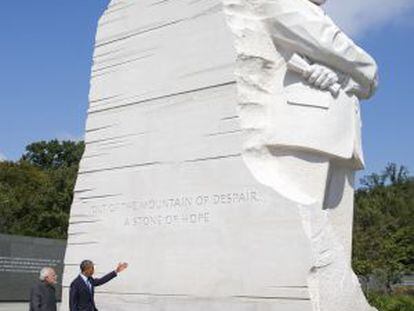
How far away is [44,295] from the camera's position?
6617mm

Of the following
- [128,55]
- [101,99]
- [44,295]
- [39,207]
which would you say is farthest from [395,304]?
[39,207]

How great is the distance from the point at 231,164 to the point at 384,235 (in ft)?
Answer: 74.4

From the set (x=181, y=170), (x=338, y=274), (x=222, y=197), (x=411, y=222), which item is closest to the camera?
(x=338, y=274)

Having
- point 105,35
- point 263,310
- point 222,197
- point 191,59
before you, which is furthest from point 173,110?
point 263,310

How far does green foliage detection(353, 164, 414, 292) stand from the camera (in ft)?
83.5

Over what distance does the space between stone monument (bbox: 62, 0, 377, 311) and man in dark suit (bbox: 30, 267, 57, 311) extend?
146 centimetres

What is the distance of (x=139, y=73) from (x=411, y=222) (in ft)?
98.5

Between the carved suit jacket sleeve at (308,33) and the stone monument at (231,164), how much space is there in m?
0.02

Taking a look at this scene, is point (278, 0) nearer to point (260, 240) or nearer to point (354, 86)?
point (354, 86)

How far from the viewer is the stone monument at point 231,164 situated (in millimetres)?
6891

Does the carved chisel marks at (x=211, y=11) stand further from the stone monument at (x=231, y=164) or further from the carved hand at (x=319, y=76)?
the carved hand at (x=319, y=76)

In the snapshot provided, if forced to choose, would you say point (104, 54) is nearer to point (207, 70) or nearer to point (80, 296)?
point (207, 70)

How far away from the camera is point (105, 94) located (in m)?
9.23

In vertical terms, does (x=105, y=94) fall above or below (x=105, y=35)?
below
